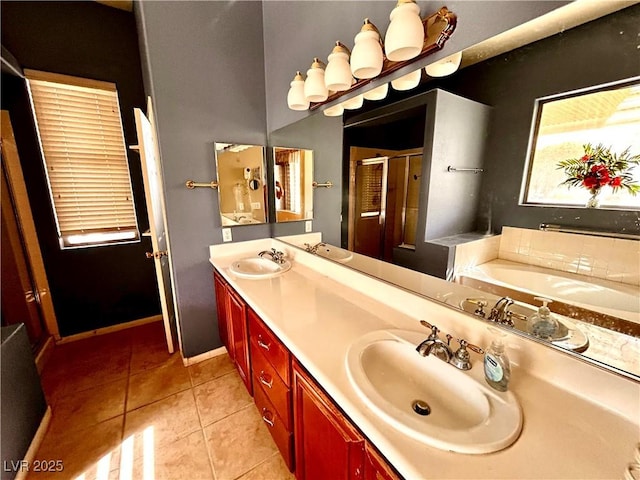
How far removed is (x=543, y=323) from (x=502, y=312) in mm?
102

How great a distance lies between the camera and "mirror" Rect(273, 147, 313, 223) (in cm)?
185

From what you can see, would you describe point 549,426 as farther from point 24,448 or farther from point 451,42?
point 24,448

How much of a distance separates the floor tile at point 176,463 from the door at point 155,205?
86 cm

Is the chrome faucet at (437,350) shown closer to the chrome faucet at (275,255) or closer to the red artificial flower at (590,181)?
the red artificial flower at (590,181)

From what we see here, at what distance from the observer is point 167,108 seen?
5.31ft

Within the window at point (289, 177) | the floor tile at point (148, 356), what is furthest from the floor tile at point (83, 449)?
the window at point (289, 177)

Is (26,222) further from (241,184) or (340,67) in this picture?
(340,67)

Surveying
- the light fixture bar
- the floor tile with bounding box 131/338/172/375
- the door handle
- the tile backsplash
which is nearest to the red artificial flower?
the tile backsplash

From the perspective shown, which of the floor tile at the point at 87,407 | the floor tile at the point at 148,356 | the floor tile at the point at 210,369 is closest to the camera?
the floor tile at the point at 87,407

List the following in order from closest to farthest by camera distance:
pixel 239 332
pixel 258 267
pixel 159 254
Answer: pixel 239 332 < pixel 159 254 < pixel 258 267

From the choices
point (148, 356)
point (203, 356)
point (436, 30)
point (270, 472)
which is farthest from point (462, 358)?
point (148, 356)

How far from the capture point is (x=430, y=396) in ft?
2.65

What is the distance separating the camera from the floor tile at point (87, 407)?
148 centimetres

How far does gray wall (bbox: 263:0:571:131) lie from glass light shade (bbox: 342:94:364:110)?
0.23 meters
